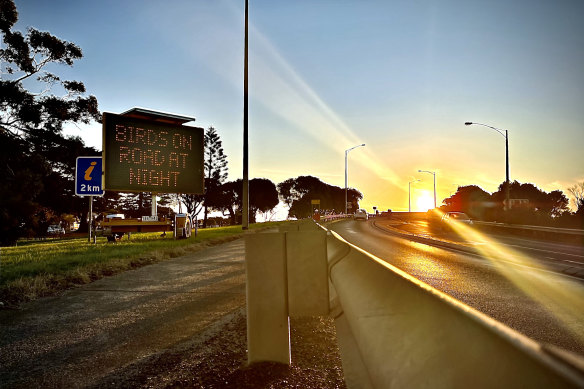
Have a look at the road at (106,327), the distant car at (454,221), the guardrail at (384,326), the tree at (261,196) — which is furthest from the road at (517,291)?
the tree at (261,196)

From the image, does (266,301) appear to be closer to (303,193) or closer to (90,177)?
(90,177)

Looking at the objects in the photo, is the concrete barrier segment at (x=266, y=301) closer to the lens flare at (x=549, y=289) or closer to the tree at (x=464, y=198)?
the lens flare at (x=549, y=289)

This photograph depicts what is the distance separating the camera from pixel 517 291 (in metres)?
6.99

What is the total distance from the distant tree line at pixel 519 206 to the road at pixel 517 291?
1944 cm

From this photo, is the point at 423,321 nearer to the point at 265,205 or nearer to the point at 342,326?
the point at 342,326

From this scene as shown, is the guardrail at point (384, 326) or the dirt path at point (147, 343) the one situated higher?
the guardrail at point (384, 326)

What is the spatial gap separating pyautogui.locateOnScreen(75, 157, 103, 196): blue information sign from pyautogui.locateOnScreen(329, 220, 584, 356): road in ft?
44.2

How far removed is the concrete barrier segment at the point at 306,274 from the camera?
2.98 m

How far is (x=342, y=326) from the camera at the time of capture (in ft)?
9.73

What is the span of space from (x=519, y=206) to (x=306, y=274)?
127 feet

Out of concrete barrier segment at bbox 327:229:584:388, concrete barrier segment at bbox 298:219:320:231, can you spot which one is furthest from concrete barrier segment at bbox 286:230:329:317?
concrete barrier segment at bbox 327:229:584:388

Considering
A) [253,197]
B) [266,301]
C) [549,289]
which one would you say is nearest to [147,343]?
[266,301]

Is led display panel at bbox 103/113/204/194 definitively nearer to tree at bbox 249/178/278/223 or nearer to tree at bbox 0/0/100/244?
tree at bbox 0/0/100/244

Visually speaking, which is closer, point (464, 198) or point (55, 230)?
point (55, 230)
